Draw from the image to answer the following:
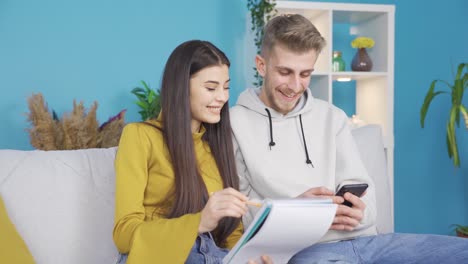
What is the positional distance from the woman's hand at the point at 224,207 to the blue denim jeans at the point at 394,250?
1.16ft

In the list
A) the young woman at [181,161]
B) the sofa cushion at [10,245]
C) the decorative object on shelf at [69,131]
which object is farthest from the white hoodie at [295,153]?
the decorative object on shelf at [69,131]

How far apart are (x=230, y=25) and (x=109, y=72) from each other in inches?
32.1

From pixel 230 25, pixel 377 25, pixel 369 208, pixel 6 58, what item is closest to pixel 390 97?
pixel 377 25

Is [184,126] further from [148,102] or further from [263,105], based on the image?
[148,102]

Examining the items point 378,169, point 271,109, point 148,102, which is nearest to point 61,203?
point 271,109

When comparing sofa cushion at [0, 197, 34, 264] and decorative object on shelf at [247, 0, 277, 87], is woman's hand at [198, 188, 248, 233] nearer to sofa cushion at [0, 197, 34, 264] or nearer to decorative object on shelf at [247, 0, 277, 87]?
sofa cushion at [0, 197, 34, 264]

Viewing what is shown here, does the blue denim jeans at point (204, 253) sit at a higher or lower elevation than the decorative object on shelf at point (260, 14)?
lower

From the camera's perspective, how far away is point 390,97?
3.37 m

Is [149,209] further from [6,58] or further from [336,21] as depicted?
[336,21]

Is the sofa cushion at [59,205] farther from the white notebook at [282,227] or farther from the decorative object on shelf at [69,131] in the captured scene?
the decorative object on shelf at [69,131]

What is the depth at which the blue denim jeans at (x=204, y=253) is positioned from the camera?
153cm

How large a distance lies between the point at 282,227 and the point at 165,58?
240cm

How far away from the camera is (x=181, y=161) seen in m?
1.73

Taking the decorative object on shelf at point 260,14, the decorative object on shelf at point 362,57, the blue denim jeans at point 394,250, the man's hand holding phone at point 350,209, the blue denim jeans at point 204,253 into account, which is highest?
the decorative object on shelf at point 260,14
